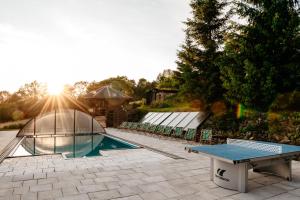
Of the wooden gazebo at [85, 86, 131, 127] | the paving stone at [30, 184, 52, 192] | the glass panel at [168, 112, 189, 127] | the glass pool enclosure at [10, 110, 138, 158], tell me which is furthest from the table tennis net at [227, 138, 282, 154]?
the wooden gazebo at [85, 86, 131, 127]

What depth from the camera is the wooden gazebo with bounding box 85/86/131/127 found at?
26188mm

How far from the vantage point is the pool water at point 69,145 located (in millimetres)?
12597

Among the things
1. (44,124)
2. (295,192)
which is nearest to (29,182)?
(295,192)

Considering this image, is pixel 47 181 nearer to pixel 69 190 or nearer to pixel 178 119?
pixel 69 190

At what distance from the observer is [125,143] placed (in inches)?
573

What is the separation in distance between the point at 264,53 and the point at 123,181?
9549 millimetres

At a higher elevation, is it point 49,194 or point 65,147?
point 49,194

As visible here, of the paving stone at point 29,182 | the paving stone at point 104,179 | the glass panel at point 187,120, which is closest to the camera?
the paving stone at point 29,182

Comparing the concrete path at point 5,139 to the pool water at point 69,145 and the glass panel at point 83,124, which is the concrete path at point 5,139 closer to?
the pool water at point 69,145

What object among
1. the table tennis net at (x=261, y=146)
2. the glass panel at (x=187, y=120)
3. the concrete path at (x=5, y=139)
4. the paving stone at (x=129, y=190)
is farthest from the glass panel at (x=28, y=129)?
the table tennis net at (x=261, y=146)

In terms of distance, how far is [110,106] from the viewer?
2795 centimetres

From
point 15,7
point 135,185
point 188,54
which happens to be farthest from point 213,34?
point 135,185

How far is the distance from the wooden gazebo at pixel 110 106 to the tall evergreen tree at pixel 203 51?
35.1 ft

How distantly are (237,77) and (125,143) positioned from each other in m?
7.53
